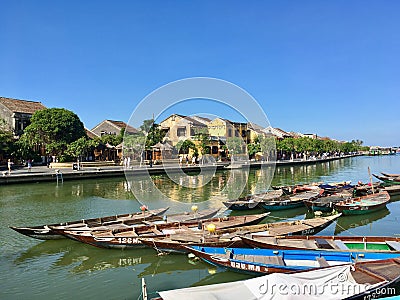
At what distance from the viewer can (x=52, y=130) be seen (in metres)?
45.3

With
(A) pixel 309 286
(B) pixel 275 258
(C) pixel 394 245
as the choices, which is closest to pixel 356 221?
Answer: (C) pixel 394 245

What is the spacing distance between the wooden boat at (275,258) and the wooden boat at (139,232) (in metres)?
1.85

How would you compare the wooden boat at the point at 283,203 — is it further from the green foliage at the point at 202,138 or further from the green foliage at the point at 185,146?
the green foliage at the point at 202,138

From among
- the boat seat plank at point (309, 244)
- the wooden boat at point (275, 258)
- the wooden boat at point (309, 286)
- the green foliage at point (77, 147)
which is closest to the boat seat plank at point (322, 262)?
the wooden boat at point (275, 258)

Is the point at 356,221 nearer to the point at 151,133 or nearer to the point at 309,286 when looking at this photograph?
the point at 309,286

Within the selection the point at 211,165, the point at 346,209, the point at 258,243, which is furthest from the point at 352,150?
the point at 258,243

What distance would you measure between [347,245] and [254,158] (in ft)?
182

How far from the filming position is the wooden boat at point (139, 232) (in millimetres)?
12055

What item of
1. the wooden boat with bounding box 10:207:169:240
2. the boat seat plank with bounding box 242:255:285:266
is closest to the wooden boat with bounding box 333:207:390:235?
the boat seat plank with bounding box 242:255:285:266

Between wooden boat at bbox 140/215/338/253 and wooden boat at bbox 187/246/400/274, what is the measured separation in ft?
2.74

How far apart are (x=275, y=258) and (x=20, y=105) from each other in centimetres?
5368

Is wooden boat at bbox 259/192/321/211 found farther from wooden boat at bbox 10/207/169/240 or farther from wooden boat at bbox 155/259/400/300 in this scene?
wooden boat at bbox 155/259/400/300

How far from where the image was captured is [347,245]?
36.4 ft

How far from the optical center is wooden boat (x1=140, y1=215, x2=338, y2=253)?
36.6ft
